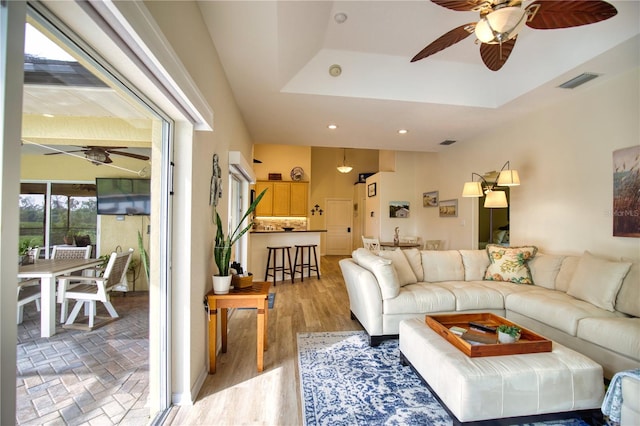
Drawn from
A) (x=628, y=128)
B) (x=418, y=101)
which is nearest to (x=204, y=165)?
(x=418, y=101)

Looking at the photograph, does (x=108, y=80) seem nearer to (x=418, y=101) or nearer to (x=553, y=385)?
(x=553, y=385)

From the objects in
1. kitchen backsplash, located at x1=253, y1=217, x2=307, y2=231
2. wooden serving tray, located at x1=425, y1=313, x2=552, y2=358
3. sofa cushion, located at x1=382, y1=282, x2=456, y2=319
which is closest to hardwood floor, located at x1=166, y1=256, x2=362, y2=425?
sofa cushion, located at x1=382, y1=282, x2=456, y2=319

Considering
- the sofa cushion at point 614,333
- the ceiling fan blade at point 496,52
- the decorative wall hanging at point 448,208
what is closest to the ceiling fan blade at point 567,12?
the ceiling fan blade at point 496,52

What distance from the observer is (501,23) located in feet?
5.38

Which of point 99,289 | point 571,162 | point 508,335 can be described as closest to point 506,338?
point 508,335

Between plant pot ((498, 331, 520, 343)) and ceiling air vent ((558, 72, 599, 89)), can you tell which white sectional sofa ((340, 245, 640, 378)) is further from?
ceiling air vent ((558, 72, 599, 89))

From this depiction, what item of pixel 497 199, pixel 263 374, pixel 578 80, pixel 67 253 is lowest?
pixel 263 374

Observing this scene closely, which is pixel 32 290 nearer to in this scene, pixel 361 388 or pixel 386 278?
pixel 361 388

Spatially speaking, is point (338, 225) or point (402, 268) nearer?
point (402, 268)

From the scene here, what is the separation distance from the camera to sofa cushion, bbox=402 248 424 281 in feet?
11.6

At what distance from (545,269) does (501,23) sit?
2920 mm

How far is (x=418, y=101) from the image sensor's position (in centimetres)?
343

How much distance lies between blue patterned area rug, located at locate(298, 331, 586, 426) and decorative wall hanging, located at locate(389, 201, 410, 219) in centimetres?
474

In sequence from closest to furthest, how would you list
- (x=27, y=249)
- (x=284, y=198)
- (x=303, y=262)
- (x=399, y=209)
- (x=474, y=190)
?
(x=27, y=249) < (x=474, y=190) < (x=303, y=262) < (x=399, y=209) < (x=284, y=198)
